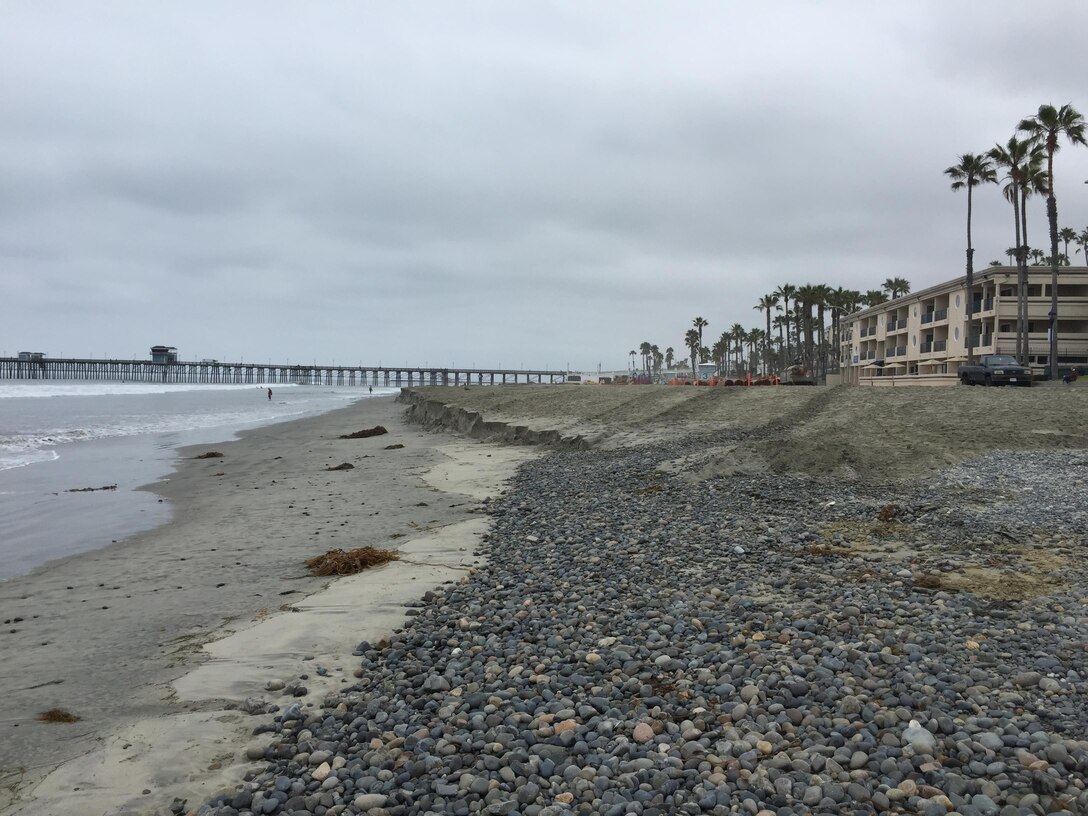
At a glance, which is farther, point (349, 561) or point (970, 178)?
point (970, 178)

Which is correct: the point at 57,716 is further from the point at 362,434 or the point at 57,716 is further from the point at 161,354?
the point at 161,354

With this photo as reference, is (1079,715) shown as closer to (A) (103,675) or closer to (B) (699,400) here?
(A) (103,675)

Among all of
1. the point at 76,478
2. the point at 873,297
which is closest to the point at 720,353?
the point at 873,297

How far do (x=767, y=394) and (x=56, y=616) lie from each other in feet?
76.8

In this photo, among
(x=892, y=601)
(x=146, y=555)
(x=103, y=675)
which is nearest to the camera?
(x=103, y=675)

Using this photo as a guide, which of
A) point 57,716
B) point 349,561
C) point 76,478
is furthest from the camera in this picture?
point 76,478

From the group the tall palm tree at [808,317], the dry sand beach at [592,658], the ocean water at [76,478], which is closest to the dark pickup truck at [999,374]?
the dry sand beach at [592,658]

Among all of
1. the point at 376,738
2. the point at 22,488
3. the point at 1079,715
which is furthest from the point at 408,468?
the point at 1079,715

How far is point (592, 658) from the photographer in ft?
16.5

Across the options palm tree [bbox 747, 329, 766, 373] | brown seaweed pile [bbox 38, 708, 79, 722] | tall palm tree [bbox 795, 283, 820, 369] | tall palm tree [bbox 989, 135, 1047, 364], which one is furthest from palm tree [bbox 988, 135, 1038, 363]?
palm tree [bbox 747, 329, 766, 373]

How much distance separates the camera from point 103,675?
5.38 metres

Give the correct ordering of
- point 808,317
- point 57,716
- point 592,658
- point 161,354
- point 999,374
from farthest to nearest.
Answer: point 161,354 → point 808,317 → point 999,374 → point 592,658 → point 57,716

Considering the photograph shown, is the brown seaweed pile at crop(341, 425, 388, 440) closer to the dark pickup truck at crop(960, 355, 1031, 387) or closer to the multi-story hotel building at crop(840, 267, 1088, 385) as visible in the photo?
the dark pickup truck at crop(960, 355, 1031, 387)

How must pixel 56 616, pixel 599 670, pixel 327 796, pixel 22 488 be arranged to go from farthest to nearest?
pixel 22 488 < pixel 56 616 < pixel 599 670 < pixel 327 796
